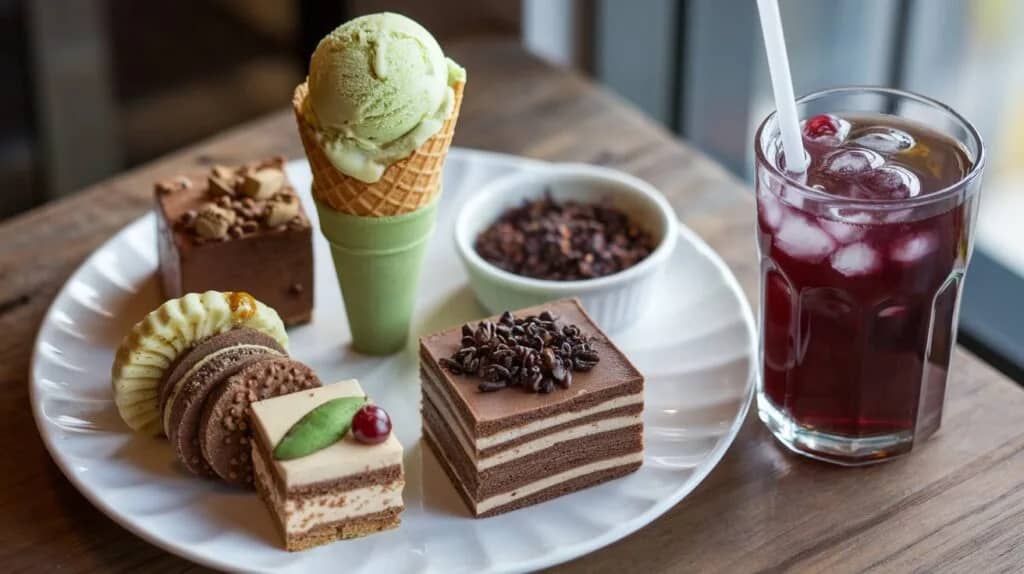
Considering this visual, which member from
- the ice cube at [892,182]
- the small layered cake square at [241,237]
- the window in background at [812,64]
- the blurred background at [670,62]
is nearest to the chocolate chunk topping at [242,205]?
the small layered cake square at [241,237]

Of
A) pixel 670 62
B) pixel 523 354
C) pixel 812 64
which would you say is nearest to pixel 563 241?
pixel 523 354

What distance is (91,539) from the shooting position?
5.24 ft

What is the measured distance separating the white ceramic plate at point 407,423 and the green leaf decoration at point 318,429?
→ 0.12 metres

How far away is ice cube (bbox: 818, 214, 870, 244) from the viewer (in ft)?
5.00

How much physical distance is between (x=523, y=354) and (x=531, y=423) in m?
0.08

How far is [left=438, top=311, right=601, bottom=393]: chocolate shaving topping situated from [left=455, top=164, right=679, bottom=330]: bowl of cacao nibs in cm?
22

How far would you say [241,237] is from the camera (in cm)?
185

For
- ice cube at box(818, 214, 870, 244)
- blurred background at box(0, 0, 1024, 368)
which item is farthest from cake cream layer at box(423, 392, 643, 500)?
blurred background at box(0, 0, 1024, 368)

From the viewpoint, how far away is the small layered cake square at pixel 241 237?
1.85 m

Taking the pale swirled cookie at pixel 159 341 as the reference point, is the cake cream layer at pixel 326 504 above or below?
below

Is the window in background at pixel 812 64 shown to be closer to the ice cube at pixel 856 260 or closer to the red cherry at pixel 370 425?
the ice cube at pixel 856 260

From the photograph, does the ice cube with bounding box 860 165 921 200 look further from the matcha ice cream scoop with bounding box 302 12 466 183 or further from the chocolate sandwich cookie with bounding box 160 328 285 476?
the chocolate sandwich cookie with bounding box 160 328 285 476

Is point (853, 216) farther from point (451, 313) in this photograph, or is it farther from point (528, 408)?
point (451, 313)

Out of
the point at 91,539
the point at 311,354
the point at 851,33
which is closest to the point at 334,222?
the point at 311,354
